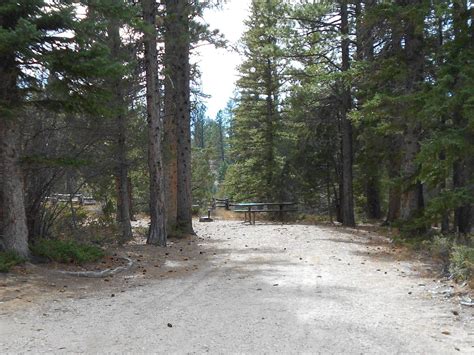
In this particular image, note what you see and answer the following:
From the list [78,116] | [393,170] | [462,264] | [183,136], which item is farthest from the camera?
[393,170]

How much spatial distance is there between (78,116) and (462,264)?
884 centimetres

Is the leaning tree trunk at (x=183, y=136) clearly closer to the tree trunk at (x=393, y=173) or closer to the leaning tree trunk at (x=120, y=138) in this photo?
the leaning tree trunk at (x=120, y=138)

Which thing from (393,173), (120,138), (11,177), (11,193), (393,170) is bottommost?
(11,193)

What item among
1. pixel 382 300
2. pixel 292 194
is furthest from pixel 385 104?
pixel 292 194

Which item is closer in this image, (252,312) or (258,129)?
(252,312)

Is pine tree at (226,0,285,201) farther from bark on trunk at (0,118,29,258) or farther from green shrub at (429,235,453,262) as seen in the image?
bark on trunk at (0,118,29,258)

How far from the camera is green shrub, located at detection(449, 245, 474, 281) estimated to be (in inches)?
274

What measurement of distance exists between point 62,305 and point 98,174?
6196 millimetres

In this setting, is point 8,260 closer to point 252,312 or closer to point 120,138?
point 252,312

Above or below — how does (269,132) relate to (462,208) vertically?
above

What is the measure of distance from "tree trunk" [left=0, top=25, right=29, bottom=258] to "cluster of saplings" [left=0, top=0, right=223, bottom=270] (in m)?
0.02

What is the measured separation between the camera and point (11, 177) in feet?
26.5

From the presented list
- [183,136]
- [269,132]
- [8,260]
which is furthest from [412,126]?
[269,132]

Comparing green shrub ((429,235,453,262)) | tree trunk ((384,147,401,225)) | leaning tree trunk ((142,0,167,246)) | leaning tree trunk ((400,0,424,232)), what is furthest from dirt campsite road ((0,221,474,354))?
tree trunk ((384,147,401,225))
